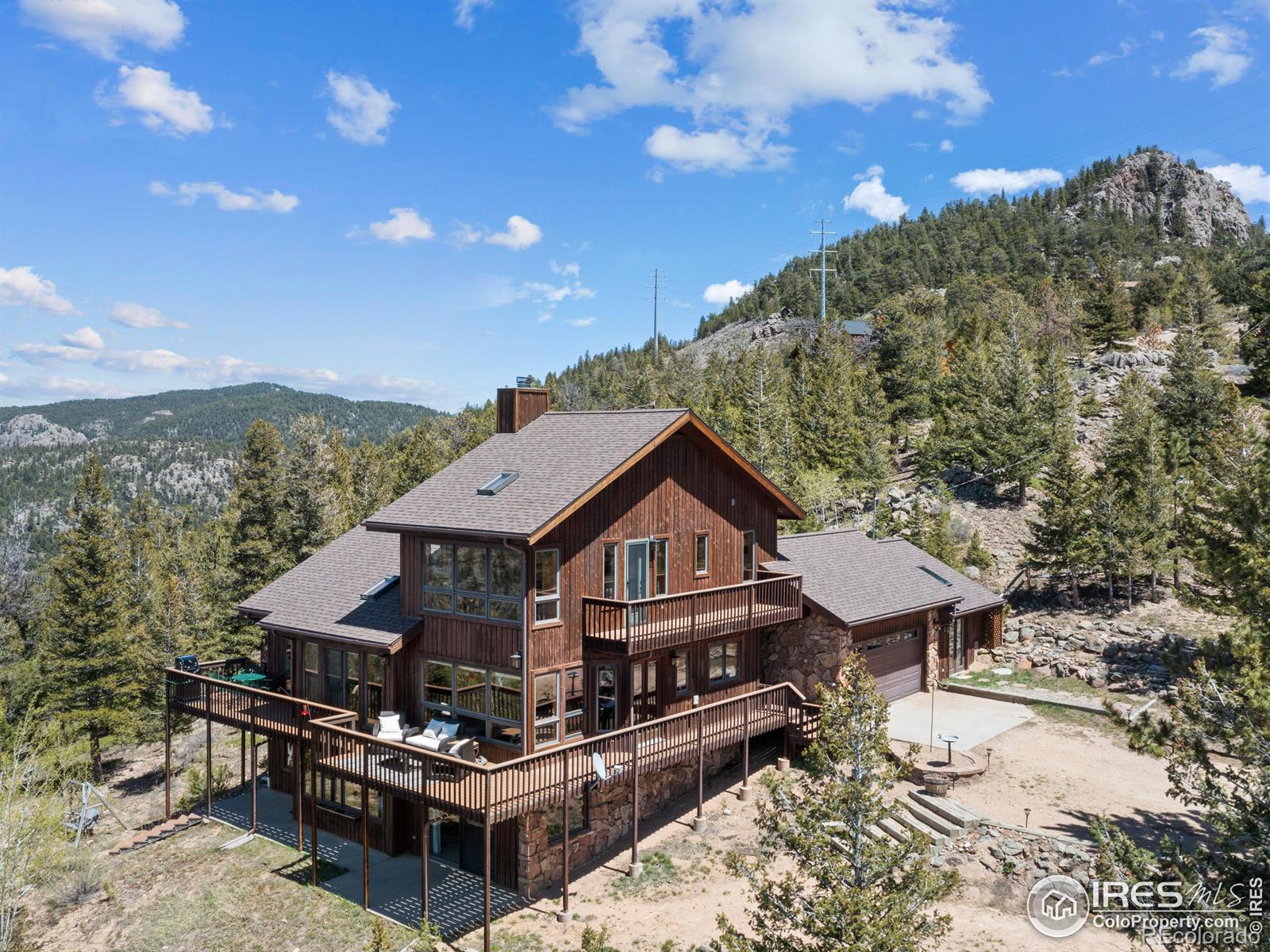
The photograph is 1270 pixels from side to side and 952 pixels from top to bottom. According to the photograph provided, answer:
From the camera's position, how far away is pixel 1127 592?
31.4 m

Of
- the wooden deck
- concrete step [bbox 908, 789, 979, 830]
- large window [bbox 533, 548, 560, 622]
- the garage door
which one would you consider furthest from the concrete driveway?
large window [bbox 533, 548, 560, 622]

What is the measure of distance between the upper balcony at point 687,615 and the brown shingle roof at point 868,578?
1.49 meters

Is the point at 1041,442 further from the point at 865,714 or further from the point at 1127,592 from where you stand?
the point at 865,714

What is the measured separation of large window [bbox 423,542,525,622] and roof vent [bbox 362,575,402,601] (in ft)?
6.04

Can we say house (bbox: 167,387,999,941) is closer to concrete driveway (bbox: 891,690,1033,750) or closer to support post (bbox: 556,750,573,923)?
support post (bbox: 556,750,573,923)

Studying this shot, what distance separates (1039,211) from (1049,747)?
133 meters

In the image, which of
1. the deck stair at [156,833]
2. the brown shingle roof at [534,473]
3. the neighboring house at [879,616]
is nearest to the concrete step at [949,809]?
the neighboring house at [879,616]

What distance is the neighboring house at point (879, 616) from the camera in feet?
71.9

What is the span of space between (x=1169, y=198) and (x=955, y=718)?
15327 cm

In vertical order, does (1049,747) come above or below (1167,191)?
below

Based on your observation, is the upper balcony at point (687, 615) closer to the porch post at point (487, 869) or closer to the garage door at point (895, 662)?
the garage door at point (895, 662)

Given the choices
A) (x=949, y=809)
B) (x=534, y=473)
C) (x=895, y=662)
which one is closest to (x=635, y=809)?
(x=949, y=809)

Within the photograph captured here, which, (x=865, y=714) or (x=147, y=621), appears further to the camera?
(x=147, y=621)

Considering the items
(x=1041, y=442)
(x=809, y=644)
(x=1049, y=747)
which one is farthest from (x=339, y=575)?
(x=1041, y=442)
